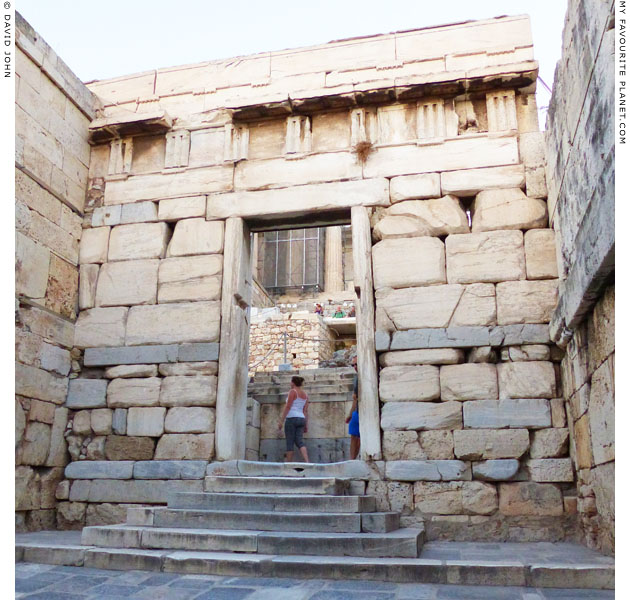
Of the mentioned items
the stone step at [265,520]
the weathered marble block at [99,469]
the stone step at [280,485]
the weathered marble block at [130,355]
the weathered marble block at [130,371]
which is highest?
the weathered marble block at [130,355]

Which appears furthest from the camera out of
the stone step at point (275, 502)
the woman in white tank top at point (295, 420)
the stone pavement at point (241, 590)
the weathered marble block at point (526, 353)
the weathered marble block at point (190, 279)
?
the woman in white tank top at point (295, 420)

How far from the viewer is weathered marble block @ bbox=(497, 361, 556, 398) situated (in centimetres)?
597

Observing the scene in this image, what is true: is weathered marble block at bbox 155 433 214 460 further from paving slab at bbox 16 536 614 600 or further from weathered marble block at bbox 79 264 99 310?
weathered marble block at bbox 79 264 99 310

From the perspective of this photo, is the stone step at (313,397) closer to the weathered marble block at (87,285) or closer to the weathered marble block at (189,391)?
the weathered marble block at (189,391)

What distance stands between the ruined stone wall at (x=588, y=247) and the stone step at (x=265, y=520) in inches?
69.2

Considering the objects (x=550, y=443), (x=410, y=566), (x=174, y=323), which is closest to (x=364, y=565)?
(x=410, y=566)

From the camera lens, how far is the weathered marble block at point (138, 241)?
749 cm

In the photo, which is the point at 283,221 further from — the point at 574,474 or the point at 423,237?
the point at 574,474

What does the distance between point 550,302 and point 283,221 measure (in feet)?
10.7

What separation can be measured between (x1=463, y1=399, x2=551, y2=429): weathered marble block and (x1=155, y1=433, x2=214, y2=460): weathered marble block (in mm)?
2783

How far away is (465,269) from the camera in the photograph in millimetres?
6520

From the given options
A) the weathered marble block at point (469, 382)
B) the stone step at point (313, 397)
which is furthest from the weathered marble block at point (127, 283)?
the weathered marble block at point (469, 382)

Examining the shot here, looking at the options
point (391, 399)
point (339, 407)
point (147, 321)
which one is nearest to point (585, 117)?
point (391, 399)

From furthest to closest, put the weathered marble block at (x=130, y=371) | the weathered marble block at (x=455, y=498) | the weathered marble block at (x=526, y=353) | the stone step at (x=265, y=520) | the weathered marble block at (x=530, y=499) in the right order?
the weathered marble block at (x=130, y=371)
the weathered marble block at (x=526, y=353)
the weathered marble block at (x=455, y=498)
the weathered marble block at (x=530, y=499)
the stone step at (x=265, y=520)
